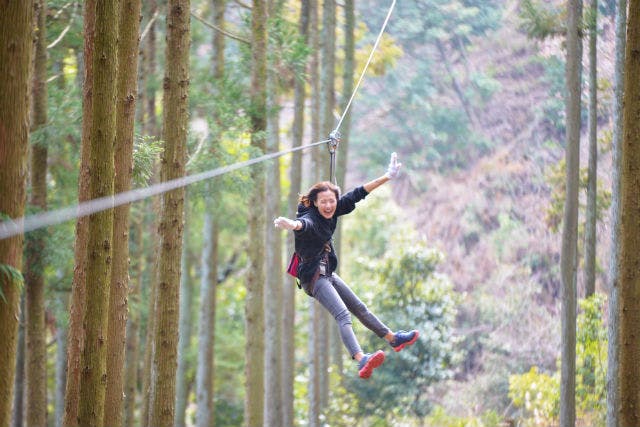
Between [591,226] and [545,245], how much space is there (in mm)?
11861

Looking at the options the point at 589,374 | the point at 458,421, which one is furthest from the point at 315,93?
the point at 589,374

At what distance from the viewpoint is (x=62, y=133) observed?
1298 centimetres

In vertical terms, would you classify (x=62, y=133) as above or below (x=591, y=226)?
above

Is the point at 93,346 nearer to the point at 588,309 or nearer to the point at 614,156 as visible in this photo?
the point at 614,156

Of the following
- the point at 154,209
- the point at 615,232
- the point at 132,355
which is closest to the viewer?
the point at 615,232

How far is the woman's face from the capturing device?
27.0 ft

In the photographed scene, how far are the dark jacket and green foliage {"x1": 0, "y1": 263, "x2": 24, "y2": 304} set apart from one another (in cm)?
294

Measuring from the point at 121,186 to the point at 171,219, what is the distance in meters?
0.59

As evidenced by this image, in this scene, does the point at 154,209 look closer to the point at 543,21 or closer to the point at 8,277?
the point at 543,21

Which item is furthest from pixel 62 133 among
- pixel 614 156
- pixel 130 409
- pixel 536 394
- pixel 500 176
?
pixel 500 176

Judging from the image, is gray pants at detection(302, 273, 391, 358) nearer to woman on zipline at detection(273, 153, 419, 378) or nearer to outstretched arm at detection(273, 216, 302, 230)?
woman on zipline at detection(273, 153, 419, 378)

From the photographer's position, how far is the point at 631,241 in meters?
7.89

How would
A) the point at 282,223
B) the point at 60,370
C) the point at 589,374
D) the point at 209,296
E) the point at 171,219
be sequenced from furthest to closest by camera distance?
the point at 60,370 → the point at 209,296 → the point at 589,374 → the point at 171,219 → the point at 282,223

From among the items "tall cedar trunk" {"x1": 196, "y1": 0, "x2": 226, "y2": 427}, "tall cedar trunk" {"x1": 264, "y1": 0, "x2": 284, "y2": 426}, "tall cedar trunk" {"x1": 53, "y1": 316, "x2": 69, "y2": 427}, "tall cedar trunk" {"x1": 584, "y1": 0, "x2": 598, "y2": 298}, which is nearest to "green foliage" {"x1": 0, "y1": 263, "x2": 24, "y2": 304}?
"tall cedar trunk" {"x1": 264, "y1": 0, "x2": 284, "y2": 426}
